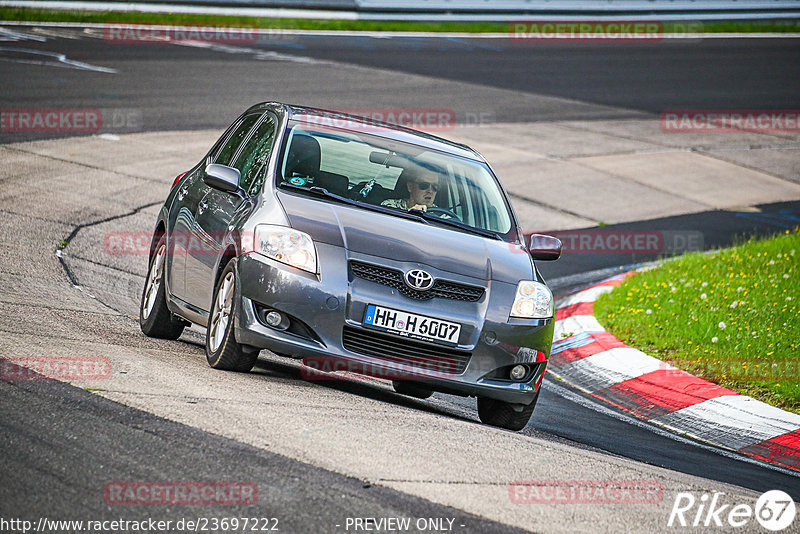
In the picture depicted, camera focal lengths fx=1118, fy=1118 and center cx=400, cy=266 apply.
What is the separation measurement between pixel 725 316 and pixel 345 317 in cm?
507

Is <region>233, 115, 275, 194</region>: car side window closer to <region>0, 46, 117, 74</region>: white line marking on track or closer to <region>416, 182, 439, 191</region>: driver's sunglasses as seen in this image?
<region>416, 182, 439, 191</region>: driver's sunglasses

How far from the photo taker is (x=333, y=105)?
1944 centimetres

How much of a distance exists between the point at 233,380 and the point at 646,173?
1271 cm

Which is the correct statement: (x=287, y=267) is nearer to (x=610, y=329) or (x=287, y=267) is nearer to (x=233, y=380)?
(x=233, y=380)

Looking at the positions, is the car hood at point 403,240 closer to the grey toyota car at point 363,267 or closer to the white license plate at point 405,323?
the grey toyota car at point 363,267

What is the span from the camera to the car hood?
652 cm

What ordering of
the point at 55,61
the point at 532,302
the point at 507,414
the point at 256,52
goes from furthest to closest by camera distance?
1. the point at 256,52
2. the point at 55,61
3. the point at 507,414
4. the point at 532,302

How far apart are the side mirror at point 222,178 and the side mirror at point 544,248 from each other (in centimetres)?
202

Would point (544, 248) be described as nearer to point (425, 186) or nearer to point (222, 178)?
point (425, 186)

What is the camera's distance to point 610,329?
1020 cm

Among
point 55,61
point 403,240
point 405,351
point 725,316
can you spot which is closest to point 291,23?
point 55,61

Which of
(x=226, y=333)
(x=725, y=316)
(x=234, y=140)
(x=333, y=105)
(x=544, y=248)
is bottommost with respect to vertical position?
(x=725, y=316)

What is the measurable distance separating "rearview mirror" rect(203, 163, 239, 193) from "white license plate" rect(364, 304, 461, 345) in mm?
1375

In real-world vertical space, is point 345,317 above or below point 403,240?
below
